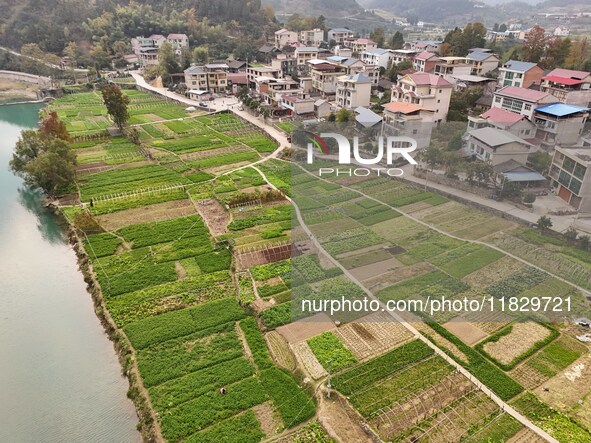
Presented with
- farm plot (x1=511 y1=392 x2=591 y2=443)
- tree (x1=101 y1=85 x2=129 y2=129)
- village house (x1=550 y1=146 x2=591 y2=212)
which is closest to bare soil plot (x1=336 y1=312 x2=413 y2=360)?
farm plot (x1=511 y1=392 x2=591 y2=443)

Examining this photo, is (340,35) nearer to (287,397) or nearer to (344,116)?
(344,116)

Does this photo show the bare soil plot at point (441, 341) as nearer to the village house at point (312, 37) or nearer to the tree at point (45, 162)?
the tree at point (45, 162)

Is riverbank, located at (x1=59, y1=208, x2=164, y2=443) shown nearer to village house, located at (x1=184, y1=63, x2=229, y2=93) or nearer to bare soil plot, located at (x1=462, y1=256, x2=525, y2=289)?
bare soil plot, located at (x1=462, y1=256, x2=525, y2=289)

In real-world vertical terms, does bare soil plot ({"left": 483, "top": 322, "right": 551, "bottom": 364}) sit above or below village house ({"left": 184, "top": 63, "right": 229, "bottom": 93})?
below

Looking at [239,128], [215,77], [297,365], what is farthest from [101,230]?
[215,77]

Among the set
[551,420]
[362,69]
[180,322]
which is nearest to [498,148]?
[551,420]

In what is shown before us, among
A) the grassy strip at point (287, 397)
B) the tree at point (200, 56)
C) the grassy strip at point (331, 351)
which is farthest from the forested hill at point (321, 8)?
the grassy strip at point (287, 397)
